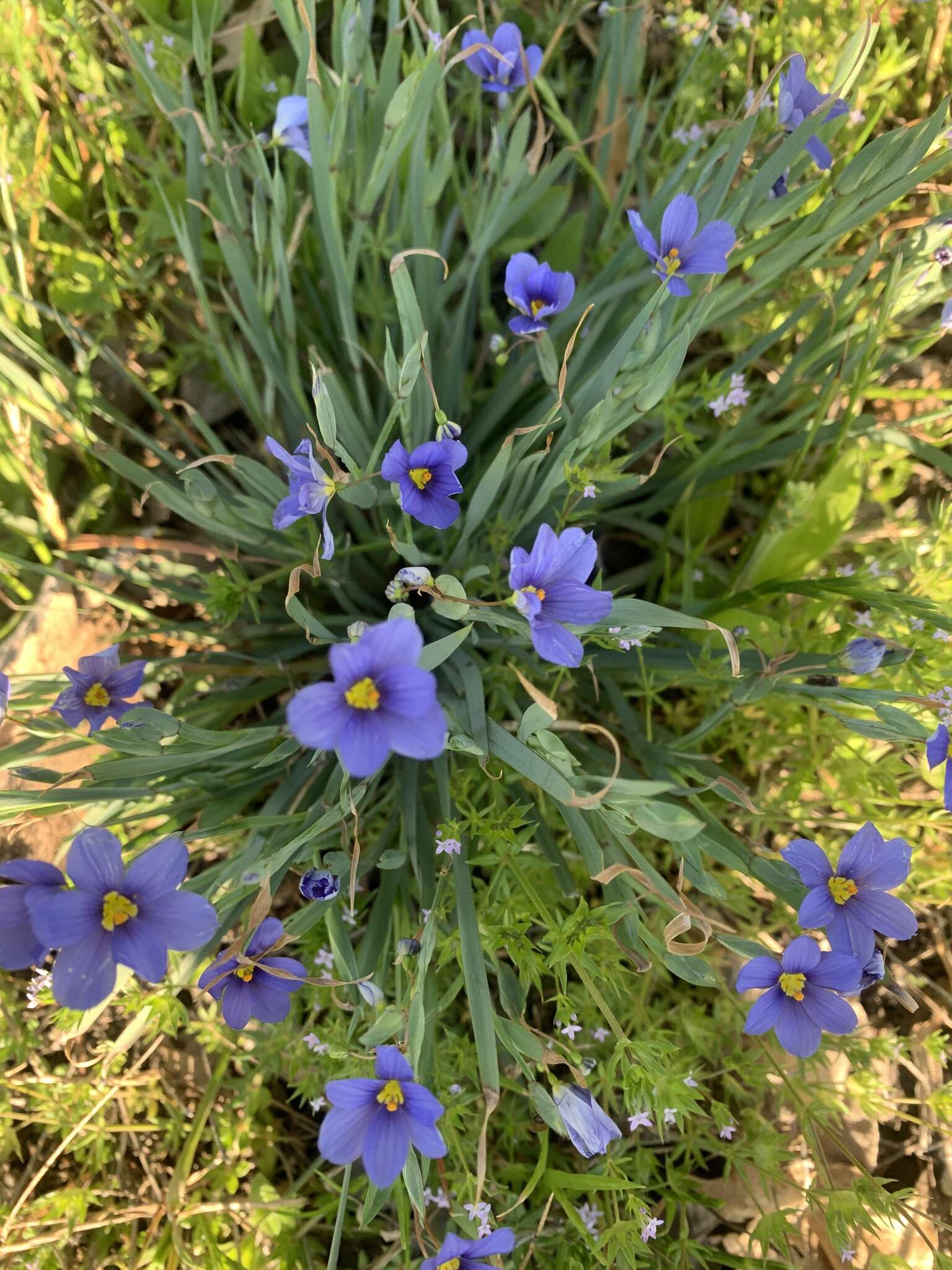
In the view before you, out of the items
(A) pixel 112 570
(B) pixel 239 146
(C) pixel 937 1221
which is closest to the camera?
(C) pixel 937 1221

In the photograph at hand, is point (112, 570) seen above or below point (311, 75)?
below

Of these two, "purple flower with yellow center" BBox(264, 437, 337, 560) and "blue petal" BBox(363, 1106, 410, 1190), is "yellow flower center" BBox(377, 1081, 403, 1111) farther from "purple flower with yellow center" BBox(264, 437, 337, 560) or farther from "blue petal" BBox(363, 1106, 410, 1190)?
"purple flower with yellow center" BBox(264, 437, 337, 560)

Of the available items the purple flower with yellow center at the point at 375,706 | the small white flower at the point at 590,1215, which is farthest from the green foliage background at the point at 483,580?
the purple flower with yellow center at the point at 375,706

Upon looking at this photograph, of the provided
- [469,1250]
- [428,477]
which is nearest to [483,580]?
[428,477]

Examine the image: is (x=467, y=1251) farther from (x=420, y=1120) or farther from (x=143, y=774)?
(x=143, y=774)

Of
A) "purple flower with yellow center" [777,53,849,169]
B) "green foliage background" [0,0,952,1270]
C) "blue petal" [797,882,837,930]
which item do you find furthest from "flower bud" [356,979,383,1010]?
"purple flower with yellow center" [777,53,849,169]

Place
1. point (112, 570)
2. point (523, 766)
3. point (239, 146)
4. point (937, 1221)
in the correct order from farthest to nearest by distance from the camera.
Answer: point (112, 570)
point (239, 146)
point (937, 1221)
point (523, 766)

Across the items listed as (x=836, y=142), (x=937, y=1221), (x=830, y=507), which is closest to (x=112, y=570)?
(x=830, y=507)

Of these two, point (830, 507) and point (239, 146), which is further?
point (830, 507)
